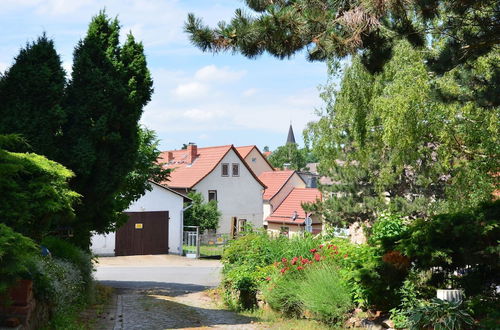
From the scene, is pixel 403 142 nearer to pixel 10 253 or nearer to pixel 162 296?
pixel 162 296

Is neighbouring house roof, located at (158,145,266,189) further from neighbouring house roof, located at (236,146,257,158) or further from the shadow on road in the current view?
the shadow on road

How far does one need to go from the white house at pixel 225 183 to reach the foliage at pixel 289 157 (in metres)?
56.4

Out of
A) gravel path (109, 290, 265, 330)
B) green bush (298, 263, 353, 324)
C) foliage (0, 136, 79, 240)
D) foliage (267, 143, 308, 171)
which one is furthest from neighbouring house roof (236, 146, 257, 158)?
foliage (0, 136, 79, 240)

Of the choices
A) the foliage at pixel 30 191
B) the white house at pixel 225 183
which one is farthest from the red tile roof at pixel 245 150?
the foliage at pixel 30 191

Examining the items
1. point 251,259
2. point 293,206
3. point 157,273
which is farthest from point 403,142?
point 293,206

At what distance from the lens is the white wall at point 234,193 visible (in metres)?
47.2

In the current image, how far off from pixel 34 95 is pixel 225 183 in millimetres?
35598

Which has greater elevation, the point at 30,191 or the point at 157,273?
the point at 30,191

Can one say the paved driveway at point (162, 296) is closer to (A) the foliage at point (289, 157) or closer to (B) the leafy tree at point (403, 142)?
(B) the leafy tree at point (403, 142)

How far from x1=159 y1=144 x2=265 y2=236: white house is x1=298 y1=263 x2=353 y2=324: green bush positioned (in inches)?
1422

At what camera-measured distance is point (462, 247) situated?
7867 millimetres

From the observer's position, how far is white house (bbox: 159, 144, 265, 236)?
4691 cm

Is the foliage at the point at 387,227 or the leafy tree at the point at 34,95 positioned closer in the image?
the foliage at the point at 387,227

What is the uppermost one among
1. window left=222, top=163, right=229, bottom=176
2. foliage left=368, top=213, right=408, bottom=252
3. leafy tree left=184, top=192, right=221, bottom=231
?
window left=222, top=163, right=229, bottom=176
